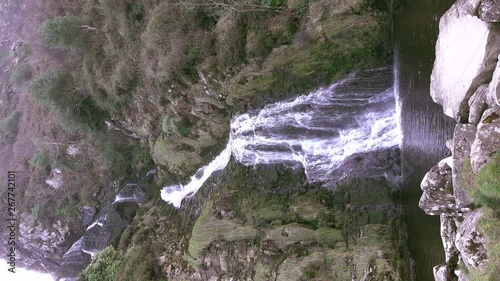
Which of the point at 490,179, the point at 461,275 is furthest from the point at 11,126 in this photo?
the point at 490,179

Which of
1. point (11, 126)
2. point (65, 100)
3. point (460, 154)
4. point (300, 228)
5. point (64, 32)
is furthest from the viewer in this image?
point (11, 126)

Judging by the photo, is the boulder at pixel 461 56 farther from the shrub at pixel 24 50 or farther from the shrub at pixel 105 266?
the shrub at pixel 24 50

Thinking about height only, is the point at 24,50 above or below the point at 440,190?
above

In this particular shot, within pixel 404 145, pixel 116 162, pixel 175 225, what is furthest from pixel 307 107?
pixel 116 162

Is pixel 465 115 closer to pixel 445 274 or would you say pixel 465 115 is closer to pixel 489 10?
pixel 489 10

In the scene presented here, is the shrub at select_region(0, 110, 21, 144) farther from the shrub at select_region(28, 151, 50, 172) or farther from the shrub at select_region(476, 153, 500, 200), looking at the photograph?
the shrub at select_region(476, 153, 500, 200)

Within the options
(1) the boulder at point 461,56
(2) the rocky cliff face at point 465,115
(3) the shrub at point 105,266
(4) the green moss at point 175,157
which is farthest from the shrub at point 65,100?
(2) the rocky cliff face at point 465,115
